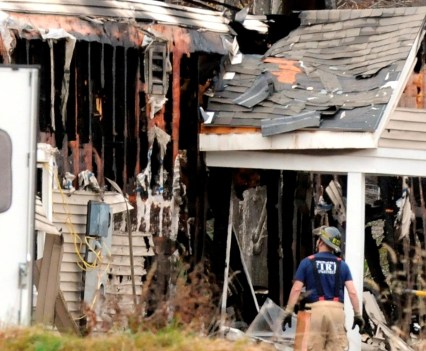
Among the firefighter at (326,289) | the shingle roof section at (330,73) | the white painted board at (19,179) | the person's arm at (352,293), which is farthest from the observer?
the shingle roof section at (330,73)

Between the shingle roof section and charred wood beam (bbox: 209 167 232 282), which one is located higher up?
the shingle roof section

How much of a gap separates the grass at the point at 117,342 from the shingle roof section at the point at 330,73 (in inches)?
238

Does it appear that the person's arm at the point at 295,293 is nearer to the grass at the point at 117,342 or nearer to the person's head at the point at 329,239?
the person's head at the point at 329,239

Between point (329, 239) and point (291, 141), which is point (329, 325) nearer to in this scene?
point (329, 239)

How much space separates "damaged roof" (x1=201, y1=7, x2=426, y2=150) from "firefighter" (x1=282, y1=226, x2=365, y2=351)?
2.02 m

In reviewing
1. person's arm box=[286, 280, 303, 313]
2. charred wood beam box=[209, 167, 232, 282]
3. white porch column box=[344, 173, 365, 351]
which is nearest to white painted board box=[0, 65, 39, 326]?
person's arm box=[286, 280, 303, 313]

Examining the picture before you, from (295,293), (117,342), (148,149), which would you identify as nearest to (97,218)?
(148,149)

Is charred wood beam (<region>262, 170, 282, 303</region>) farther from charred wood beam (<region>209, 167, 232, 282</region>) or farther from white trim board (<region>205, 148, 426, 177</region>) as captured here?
white trim board (<region>205, 148, 426, 177</region>)

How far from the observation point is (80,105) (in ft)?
53.6

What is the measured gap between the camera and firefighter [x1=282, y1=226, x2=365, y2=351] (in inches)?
574

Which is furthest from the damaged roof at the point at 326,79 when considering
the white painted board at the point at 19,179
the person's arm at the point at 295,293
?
the white painted board at the point at 19,179

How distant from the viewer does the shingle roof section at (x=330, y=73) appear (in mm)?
16781

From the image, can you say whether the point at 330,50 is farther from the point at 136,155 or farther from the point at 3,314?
the point at 3,314

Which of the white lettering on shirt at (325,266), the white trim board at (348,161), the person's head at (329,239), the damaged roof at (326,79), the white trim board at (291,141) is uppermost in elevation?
the damaged roof at (326,79)
